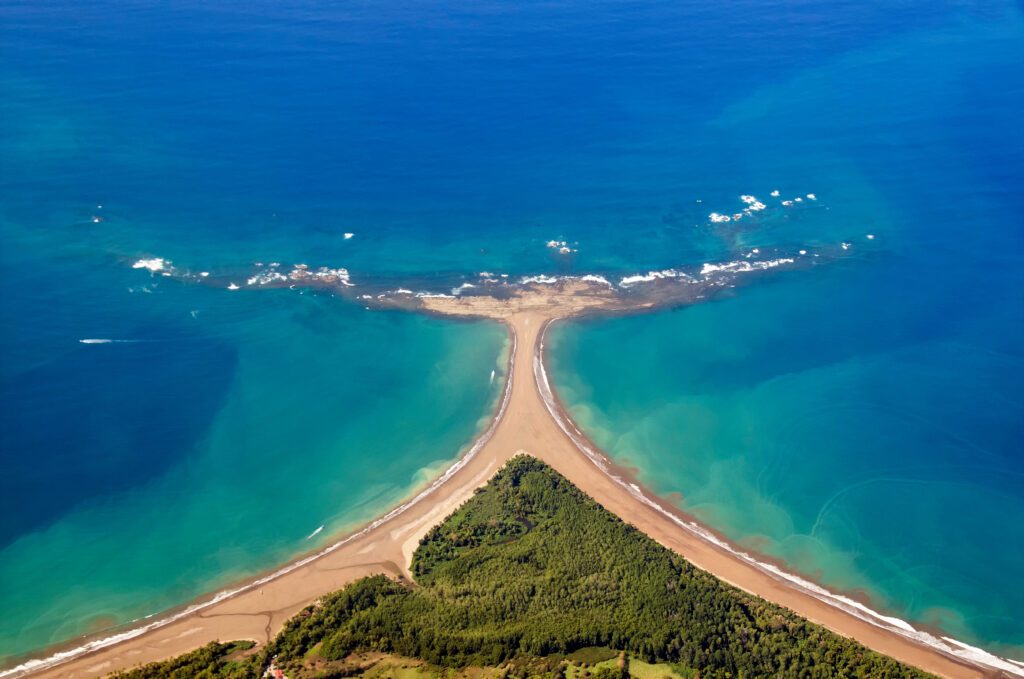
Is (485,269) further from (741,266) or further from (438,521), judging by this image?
(438,521)

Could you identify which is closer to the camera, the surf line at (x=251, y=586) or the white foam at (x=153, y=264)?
the surf line at (x=251, y=586)

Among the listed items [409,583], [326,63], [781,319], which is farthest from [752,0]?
[409,583]

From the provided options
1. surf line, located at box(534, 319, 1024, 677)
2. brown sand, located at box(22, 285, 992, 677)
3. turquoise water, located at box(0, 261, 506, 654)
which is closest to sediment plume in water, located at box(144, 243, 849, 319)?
turquoise water, located at box(0, 261, 506, 654)

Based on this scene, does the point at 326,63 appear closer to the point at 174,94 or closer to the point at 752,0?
the point at 174,94

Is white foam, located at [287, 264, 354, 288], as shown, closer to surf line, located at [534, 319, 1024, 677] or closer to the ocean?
the ocean

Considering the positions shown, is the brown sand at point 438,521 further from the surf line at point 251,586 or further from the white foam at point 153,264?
the white foam at point 153,264

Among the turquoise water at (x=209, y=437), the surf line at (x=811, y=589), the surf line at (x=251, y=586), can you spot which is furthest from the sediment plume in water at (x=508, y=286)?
the surf line at (x=251, y=586)

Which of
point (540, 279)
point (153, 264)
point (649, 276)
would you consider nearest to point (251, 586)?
point (153, 264)
